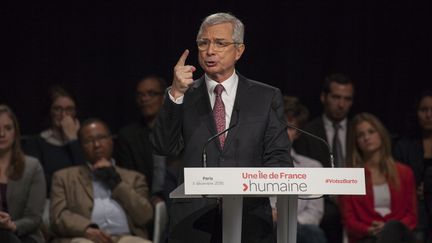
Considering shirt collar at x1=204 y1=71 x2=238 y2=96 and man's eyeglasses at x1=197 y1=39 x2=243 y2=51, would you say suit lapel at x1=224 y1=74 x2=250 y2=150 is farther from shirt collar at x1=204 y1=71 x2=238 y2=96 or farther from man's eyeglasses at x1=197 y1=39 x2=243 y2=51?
man's eyeglasses at x1=197 y1=39 x2=243 y2=51

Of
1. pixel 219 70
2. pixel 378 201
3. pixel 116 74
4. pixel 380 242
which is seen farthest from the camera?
pixel 116 74

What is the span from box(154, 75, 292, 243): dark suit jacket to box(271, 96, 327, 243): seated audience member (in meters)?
1.95

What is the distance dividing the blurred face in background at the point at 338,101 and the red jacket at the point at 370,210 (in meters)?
0.68

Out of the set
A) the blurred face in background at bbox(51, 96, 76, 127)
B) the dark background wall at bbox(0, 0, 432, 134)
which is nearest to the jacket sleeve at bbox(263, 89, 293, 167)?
the blurred face in background at bbox(51, 96, 76, 127)

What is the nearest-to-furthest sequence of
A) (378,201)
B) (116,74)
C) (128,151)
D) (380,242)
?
(380,242) → (378,201) → (128,151) → (116,74)

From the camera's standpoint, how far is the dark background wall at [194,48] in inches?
254

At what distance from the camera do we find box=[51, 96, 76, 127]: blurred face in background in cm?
606

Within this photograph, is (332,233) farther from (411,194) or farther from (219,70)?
(219,70)

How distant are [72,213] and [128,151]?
2.69 feet

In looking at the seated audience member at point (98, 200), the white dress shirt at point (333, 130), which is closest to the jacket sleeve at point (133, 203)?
the seated audience member at point (98, 200)

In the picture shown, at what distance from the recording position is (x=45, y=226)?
5.66 meters

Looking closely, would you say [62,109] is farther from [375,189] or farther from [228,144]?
[228,144]

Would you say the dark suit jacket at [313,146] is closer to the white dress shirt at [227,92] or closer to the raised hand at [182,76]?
the white dress shirt at [227,92]

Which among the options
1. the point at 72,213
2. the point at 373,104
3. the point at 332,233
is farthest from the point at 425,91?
the point at 72,213
